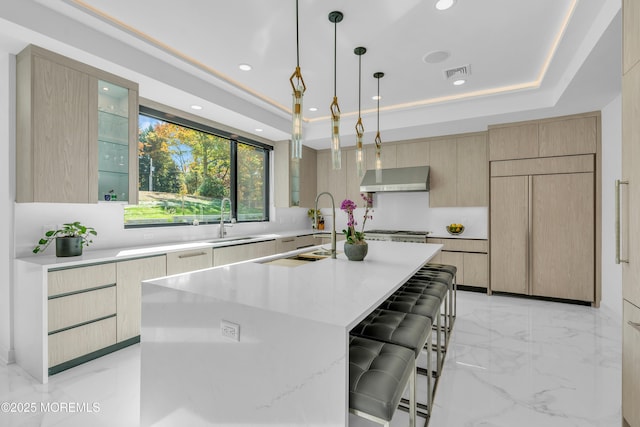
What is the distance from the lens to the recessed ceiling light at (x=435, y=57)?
298 centimetres

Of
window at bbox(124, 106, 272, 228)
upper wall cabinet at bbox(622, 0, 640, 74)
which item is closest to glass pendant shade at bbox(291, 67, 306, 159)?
upper wall cabinet at bbox(622, 0, 640, 74)

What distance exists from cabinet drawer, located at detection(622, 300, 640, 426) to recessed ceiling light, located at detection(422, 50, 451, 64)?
2444 mm

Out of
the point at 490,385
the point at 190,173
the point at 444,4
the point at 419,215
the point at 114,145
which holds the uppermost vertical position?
the point at 444,4

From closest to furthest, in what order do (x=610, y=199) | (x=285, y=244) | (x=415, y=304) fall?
1. (x=415, y=304)
2. (x=610, y=199)
3. (x=285, y=244)

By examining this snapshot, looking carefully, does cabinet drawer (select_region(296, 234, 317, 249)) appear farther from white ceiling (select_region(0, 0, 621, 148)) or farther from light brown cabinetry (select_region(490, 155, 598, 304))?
light brown cabinetry (select_region(490, 155, 598, 304))

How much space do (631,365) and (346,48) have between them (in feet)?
9.68

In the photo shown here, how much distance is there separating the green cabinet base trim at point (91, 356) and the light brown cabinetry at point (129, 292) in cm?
5

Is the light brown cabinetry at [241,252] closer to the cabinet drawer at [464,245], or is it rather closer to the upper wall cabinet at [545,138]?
the cabinet drawer at [464,245]

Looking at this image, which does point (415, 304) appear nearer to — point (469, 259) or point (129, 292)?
point (129, 292)

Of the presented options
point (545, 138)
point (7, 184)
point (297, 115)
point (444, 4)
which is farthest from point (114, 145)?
point (545, 138)

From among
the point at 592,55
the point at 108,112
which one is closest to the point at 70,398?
the point at 108,112

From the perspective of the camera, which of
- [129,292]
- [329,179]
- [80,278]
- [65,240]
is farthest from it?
[329,179]

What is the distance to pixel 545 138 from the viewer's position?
418cm

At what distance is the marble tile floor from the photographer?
6.13ft
